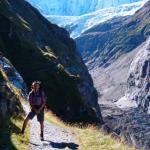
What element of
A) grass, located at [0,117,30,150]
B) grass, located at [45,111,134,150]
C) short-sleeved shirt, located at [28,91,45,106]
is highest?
short-sleeved shirt, located at [28,91,45,106]

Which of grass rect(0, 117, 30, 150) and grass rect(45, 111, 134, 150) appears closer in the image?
grass rect(0, 117, 30, 150)

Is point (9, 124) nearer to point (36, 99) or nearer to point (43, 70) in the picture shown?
point (36, 99)

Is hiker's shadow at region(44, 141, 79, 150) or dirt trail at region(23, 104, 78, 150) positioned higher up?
dirt trail at region(23, 104, 78, 150)

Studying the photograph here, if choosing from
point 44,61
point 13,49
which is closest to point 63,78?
point 44,61

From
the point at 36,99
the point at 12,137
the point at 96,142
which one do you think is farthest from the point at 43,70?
the point at 12,137

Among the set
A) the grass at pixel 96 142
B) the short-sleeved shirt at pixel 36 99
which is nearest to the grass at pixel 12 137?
the short-sleeved shirt at pixel 36 99

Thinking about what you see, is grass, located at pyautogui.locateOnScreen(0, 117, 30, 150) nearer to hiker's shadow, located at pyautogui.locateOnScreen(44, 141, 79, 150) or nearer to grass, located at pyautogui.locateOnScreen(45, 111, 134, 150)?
hiker's shadow, located at pyautogui.locateOnScreen(44, 141, 79, 150)

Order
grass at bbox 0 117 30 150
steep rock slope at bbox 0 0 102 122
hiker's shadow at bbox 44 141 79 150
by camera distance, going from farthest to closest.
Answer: steep rock slope at bbox 0 0 102 122, hiker's shadow at bbox 44 141 79 150, grass at bbox 0 117 30 150

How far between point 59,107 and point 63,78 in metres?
13.6

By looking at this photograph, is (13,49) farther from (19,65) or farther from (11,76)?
(11,76)

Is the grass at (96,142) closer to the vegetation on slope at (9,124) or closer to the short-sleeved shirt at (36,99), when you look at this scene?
the short-sleeved shirt at (36,99)

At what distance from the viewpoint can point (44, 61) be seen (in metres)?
90.4

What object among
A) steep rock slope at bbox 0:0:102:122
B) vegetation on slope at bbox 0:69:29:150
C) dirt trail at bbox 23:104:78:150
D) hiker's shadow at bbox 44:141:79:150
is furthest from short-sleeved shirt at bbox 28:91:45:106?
steep rock slope at bbox 0:0:102:122

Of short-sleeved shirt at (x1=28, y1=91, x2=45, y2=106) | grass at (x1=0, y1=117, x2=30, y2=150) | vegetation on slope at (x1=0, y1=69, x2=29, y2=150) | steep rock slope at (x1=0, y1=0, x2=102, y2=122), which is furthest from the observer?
steep rock slope at (x1=0, y1=0, x2=102, y2=122)
